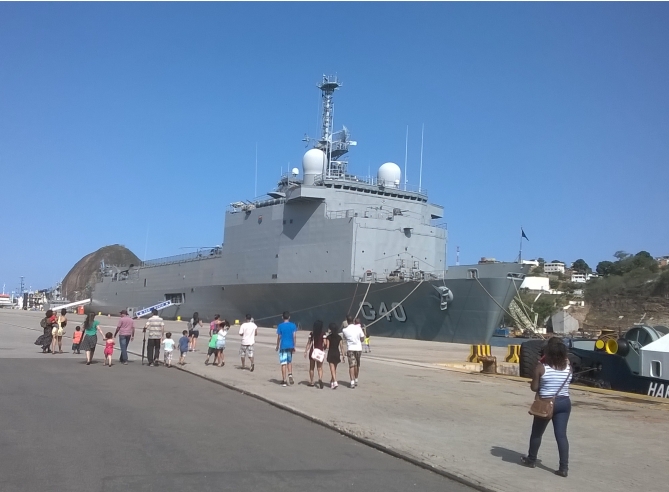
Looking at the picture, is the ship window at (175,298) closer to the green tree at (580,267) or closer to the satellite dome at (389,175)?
the satellite dome at (389,175)

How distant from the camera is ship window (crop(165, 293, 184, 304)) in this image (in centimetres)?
4795

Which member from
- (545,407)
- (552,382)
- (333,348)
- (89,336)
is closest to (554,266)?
(89,336)

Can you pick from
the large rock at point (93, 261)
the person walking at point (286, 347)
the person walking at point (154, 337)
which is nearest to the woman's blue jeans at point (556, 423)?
the person walking at point (286, 347)

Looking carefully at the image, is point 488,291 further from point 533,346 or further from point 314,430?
point 314,430

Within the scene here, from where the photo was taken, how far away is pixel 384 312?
3216 centimetres

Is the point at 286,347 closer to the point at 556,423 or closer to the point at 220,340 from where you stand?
the point at 220,340

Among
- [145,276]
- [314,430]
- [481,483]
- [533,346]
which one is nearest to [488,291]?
[533,346]

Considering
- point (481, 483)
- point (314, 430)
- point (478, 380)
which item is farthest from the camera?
point (478, 380)

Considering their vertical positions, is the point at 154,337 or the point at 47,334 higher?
the point at 154,337

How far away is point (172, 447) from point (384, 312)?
26.0 metres

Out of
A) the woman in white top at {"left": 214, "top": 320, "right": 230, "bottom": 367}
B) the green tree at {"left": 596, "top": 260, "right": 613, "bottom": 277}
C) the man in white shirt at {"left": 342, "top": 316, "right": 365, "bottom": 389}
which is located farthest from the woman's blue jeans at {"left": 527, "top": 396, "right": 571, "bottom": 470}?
the green tree at {"left": 596, "top": 260, "right": 613, "bottom": 277}

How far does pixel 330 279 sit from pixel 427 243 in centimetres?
588

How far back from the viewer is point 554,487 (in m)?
5.65

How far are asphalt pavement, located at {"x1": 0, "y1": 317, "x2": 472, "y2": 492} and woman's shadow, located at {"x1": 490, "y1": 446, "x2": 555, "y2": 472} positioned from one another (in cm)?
106
